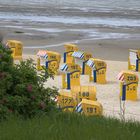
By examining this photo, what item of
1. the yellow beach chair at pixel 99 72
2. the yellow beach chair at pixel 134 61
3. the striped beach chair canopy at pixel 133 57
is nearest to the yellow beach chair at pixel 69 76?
the yellow beach chair at pixel 99 72

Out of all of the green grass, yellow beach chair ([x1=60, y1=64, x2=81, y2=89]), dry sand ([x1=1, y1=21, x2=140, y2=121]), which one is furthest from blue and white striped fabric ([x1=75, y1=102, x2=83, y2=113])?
yellow beach chair ([x1=60, y1=64, x2=81, y2=89])

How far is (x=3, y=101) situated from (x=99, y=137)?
Result: 142 centimetres

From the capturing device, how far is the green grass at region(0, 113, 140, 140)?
566cm

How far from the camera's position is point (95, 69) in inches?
616

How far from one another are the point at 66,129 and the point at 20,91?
969mm

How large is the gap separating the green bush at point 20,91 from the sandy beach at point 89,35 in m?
4.39

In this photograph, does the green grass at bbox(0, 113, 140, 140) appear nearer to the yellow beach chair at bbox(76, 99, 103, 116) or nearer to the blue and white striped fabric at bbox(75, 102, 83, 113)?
the blue and white striped fabric at bbox(75, 102, 83, 113)

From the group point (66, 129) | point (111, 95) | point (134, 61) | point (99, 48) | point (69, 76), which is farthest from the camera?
point (99, 48)

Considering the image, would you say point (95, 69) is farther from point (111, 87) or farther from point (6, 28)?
point (6, 28)

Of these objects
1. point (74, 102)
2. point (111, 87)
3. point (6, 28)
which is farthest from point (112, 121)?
point (6, 28)

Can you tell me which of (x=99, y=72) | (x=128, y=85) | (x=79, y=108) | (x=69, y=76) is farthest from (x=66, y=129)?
(x=99, y=72)

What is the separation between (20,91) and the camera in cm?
673

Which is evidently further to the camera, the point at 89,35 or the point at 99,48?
the point at 89,35

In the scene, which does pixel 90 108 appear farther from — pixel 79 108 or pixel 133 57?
pixel 133 57
